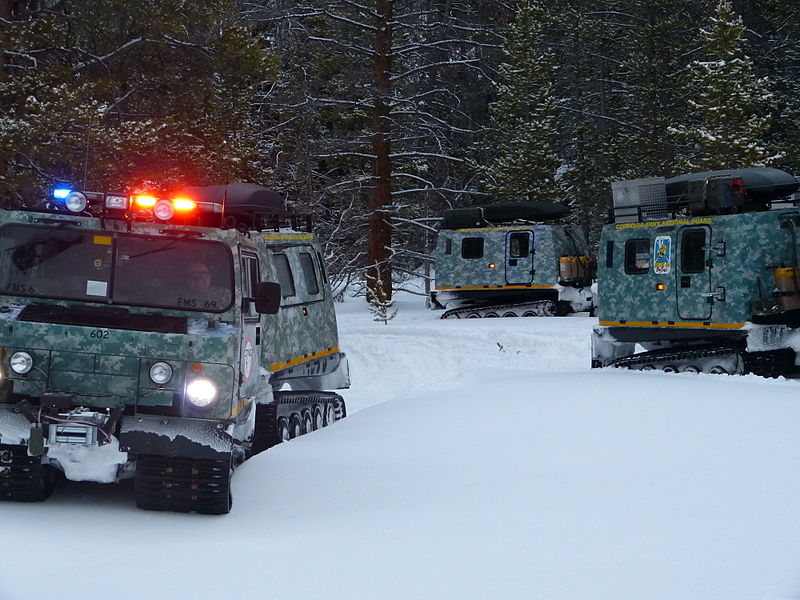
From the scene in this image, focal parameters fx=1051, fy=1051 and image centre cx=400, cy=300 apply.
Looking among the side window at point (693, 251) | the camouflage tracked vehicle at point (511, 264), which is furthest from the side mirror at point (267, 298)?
the camouflage tracked vehicle at point (511, 264)

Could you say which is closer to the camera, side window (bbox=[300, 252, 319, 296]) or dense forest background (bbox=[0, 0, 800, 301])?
side window (bbox=[300, 252, 319, 296])

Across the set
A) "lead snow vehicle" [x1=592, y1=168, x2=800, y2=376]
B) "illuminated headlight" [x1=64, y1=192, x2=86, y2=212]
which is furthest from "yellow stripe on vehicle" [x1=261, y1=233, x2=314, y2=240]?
"lead snow vehicle" [x1=592, y1=168, x2=800, y2=376]

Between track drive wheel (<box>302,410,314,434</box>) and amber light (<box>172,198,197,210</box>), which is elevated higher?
amber light (<box>172,198,197,210</box>)

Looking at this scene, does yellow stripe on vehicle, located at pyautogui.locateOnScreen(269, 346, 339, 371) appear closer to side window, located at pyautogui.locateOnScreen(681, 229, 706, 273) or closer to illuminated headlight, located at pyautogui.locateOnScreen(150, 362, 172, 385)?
illuminated headlight, located at pyautogui.locateOnScreen(150, 362, 172, 385)

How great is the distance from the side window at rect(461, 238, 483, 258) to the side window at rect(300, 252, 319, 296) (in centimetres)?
1477

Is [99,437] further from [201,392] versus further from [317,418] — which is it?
[317,418]

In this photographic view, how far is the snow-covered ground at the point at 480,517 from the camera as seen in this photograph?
543 centimetres

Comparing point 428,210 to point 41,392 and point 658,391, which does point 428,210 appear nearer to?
point 658,391

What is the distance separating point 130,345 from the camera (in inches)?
287

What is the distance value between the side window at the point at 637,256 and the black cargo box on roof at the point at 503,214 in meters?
11.6

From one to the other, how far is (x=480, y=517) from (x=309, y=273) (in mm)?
6759

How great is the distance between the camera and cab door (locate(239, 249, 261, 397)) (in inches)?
308

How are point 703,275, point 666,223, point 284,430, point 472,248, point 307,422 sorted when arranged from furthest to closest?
point 472,248 → point 666,223 → point 703,275 → point 307,422 → point 284,430

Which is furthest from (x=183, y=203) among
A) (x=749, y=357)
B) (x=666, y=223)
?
(x=749, y=357)
